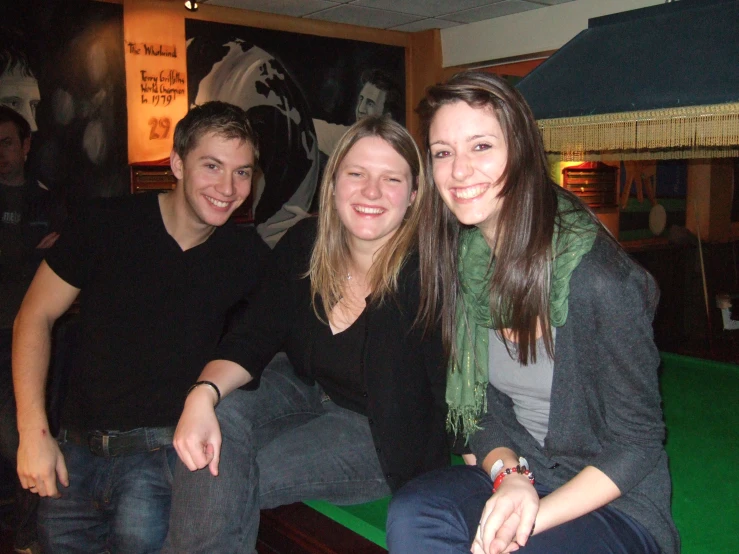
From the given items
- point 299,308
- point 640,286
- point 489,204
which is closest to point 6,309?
point 299,308

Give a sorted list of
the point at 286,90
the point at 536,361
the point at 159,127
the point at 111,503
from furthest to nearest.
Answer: the point at 286,90 < the point at 159,127 < the point at 111,503 < the point at 536,361

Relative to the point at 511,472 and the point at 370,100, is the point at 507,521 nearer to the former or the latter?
the point at 511,472

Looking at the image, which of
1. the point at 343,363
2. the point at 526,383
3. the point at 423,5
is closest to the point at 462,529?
the point at 526,383

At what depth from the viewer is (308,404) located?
1838 mm

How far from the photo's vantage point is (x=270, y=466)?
168cm

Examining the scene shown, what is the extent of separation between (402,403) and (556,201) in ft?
2.04

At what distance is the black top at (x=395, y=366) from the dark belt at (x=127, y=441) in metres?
0.35

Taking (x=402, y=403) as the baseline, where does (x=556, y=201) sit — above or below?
above

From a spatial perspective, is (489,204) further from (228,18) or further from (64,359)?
(228,18)

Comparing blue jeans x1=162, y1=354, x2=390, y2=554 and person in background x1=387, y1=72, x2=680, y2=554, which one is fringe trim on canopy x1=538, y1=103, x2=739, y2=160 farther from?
blue jeans x1=162, y1=354, x2=390, y2=554

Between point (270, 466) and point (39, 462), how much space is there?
614mm

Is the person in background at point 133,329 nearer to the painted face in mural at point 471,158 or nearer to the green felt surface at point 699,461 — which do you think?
the green felt surface at point 699,461

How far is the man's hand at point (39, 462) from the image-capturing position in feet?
5.72

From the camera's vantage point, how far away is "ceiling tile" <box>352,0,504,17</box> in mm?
5316
